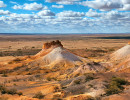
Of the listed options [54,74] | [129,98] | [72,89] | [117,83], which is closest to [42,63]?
[54,74]

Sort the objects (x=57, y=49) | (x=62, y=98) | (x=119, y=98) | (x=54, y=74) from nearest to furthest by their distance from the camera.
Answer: (x=119, y=98), (x=62, y=98), (x=54, y=74), (x=57, y=49)

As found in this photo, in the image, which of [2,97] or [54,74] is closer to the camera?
[2,97]

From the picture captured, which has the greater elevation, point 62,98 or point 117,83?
point 117,83

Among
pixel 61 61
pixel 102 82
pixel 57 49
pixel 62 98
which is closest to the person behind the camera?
pixel 62 98

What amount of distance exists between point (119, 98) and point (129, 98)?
689 mm

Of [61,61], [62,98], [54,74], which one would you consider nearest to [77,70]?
[54,74]

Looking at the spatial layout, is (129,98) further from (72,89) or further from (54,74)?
(54,74)

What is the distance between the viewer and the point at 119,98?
470 inches

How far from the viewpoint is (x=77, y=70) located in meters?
26.1

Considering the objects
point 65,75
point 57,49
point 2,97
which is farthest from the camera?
point 57,49

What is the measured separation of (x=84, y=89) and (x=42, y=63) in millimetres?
21078

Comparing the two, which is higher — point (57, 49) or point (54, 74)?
point (57, 49)

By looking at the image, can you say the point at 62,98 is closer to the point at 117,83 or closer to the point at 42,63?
the point at 117,83

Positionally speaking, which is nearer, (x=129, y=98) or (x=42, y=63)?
(x=129, y=98)
